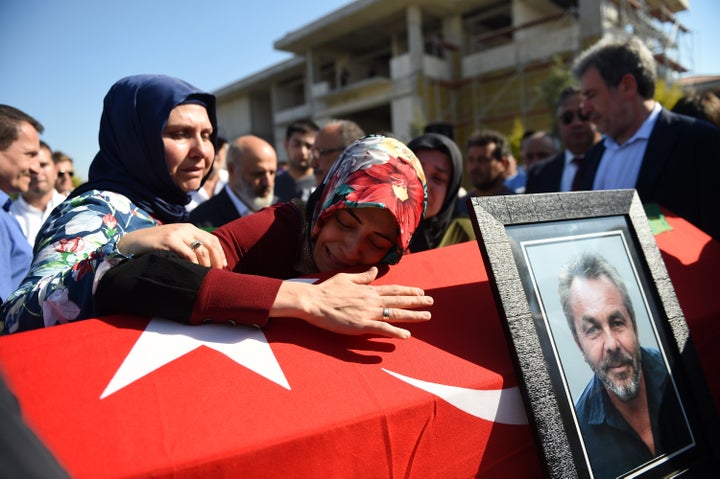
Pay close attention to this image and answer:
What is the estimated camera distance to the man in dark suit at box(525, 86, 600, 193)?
4.66m

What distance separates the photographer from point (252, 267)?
1596mm

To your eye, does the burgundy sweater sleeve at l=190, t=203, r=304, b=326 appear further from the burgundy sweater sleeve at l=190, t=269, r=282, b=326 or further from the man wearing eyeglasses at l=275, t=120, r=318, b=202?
the man wearing eyeglasses at l=275, t=120, r=318, b=202

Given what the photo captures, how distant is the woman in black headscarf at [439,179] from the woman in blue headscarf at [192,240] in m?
1.11

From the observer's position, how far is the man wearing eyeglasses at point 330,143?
13.0ft

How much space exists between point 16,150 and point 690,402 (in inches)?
142

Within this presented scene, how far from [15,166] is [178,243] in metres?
2.61

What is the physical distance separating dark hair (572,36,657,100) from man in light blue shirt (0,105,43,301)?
135 inches

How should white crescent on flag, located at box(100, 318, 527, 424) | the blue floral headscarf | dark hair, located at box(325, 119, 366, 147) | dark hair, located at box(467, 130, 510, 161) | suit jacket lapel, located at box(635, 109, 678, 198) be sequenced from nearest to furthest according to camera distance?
white crescent on flag, located at box(100, 318, 527, 424), the blue floral headscarf, suit jacket lapel, located at box(635, 109, 678, 198), dark hair, located at box(325, 119, 366, 147), dark hair, located at box(467, 130, 510, 161)

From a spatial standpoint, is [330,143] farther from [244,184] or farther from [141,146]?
[141,146]

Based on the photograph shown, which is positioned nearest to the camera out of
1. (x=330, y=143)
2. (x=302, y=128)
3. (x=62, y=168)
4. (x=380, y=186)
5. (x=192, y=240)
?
(x=192, y=240)

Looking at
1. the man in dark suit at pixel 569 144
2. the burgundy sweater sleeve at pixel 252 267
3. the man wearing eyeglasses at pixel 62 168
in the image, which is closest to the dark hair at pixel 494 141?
the man in dark suit at pixel 569 144

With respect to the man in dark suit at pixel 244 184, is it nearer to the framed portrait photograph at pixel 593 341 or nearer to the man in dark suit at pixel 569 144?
the man in dark suit at pixel 569 144

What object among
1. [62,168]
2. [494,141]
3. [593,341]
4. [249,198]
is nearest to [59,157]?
[62,168]

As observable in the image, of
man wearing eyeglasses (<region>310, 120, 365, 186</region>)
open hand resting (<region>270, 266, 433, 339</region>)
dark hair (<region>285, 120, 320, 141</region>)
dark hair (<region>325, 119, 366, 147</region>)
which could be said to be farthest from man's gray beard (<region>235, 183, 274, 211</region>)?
open hand resting (<region>270, 266, 433, 339</region>)
